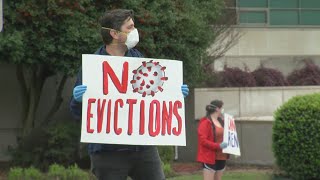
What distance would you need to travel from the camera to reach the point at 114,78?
4.79 metres

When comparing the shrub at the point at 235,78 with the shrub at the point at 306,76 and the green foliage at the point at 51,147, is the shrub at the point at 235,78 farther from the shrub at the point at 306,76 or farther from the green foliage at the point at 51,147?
the green foliage at the point at 51,147

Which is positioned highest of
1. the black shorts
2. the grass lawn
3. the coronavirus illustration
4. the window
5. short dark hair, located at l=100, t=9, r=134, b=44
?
the window

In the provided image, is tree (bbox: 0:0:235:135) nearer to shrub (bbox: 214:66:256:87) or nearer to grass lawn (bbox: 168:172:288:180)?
grass lawn (bbox: 168:172:288:180)

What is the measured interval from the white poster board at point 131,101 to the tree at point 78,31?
643 centimetres

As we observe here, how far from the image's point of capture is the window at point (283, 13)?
24.4 meters

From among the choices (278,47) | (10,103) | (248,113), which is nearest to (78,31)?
(10,103)

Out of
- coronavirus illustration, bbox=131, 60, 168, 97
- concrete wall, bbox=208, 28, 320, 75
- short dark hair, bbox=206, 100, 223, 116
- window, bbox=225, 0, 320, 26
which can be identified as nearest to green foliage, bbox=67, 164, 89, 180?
short dark hair, bbox=206, 100, 223, 116

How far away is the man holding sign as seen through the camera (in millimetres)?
4680

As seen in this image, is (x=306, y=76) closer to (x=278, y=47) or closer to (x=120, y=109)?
(x=278, y=47)

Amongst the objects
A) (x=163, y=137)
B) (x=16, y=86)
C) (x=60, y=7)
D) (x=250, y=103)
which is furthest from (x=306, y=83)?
(x=163, y=137)

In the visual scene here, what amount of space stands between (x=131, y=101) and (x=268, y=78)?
52.9ft

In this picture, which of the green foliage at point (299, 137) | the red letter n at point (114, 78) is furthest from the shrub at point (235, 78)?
the red letter n at point (114, 78)

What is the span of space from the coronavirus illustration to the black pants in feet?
1.46

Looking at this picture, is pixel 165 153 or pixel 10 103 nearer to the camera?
pixel 165 153
